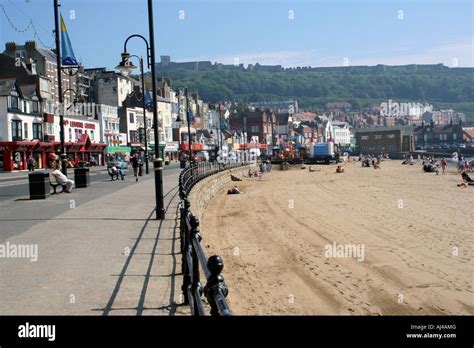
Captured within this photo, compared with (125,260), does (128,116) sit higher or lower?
higher

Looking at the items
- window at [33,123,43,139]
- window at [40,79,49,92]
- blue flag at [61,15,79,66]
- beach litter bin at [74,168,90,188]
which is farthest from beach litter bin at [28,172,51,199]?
window at [40,79,49,92]

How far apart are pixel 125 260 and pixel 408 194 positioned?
104ft

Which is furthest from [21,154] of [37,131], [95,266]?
[95,266]

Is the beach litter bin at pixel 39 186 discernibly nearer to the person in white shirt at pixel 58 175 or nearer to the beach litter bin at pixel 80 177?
the person in white shirt at pixel 58 175

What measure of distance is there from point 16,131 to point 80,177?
111 ft

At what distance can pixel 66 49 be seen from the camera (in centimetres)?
2339

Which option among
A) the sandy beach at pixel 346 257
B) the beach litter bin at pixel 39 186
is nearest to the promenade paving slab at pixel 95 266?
the sandy beach at pixel 346 257

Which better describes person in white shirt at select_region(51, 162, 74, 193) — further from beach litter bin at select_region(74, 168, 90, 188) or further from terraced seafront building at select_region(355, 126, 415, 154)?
terraced seafront building at select_region(355, 126, 415, 154)

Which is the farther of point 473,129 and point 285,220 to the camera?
point 473,129

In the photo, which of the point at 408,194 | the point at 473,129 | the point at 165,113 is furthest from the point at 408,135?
the point at 408,194

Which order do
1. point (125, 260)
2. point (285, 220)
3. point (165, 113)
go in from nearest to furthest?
point (125, 260) → point (285, 220) → point (165, 113)

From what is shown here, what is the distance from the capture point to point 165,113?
101625mm
